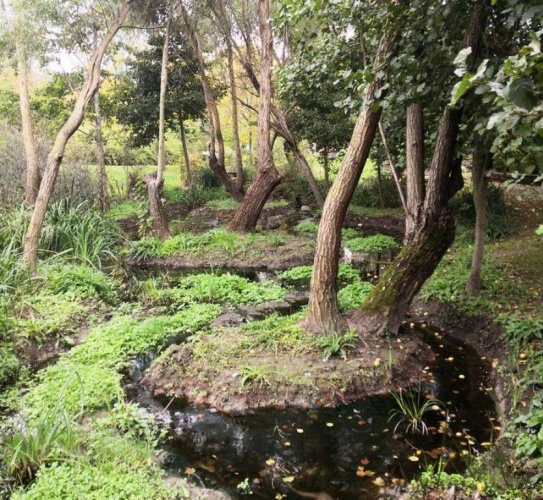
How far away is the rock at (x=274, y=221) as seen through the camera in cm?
1318

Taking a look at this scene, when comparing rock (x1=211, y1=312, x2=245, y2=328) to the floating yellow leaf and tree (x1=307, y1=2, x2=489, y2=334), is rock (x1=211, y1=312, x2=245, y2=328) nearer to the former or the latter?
tree (x1=307, y1=2, x2=489, y2=334)

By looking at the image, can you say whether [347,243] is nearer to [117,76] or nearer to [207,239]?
[207,239]

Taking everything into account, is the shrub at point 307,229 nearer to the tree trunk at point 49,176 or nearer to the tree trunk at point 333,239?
the tree trunk at point 49,176

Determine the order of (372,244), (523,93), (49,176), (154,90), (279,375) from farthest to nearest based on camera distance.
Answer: (154,90), (372,244), (49,176), (279,375), (523,93)

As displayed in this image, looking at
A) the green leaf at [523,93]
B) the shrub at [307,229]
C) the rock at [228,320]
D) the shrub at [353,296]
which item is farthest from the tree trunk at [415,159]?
the shrub at [307,229]

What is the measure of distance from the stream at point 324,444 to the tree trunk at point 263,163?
23.2ft

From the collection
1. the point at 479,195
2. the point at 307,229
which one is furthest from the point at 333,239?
the point at 307,229

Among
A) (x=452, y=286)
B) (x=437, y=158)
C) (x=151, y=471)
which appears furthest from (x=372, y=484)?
(x=452, y=286)

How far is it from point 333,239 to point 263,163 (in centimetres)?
637

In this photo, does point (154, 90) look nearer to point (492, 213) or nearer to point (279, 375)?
point (492, 213)

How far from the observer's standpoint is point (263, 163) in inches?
435

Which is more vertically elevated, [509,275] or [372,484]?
[509,275]

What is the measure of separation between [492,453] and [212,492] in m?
2.15

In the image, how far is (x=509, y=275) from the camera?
258 inches
